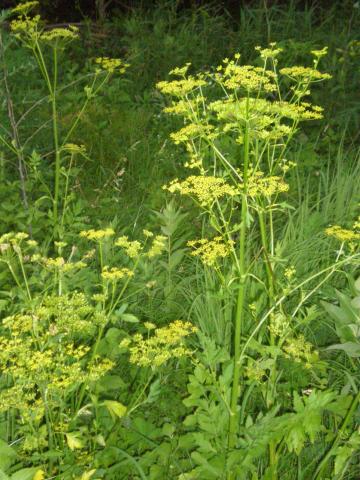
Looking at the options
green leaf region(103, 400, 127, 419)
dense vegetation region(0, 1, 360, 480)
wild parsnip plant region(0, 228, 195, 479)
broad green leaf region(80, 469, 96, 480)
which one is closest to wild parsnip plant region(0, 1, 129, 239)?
dense vegetation region(0, 1, 360, 480)

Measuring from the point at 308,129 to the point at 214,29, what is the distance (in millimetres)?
2002

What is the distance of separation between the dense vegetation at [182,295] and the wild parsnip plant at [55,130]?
0.02 m

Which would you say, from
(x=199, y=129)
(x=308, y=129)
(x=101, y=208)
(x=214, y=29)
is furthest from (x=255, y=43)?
(x=199, y=129)

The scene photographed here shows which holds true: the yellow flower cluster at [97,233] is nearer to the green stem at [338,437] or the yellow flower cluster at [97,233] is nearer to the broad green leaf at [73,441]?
the broad green leaf at [73,441]

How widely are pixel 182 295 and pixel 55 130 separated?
0.79 metres

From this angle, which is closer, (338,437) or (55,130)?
(338,437)

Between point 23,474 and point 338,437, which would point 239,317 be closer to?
point 338,437

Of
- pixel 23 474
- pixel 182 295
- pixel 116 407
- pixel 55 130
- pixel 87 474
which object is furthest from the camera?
pixel 182 295

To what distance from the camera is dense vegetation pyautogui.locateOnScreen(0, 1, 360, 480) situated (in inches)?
72.7

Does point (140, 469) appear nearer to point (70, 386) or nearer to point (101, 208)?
point (70, 386)

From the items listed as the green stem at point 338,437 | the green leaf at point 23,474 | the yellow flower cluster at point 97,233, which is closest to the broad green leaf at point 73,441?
the green leaf at point 23,474

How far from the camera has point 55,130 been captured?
8.71 feet

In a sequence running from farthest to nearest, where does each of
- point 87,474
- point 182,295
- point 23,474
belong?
point 182,295
point 87,474
point 23,474

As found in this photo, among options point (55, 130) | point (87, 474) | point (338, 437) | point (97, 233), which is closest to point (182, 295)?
point (55, 130)
